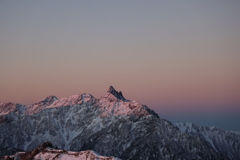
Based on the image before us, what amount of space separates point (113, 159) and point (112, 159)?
0.51 m

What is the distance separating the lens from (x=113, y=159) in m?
198

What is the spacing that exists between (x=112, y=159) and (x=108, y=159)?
2.65m

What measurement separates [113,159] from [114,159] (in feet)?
2.21

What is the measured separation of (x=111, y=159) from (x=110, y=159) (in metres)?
0.69

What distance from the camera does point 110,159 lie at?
198 metres

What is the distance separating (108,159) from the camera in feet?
653

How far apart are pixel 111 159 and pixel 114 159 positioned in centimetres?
137

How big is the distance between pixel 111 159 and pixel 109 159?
4.50ft

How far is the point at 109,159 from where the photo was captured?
199 m

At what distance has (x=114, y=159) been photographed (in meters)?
198

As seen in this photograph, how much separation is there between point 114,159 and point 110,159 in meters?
1.82

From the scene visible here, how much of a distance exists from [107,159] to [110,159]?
197 cm
